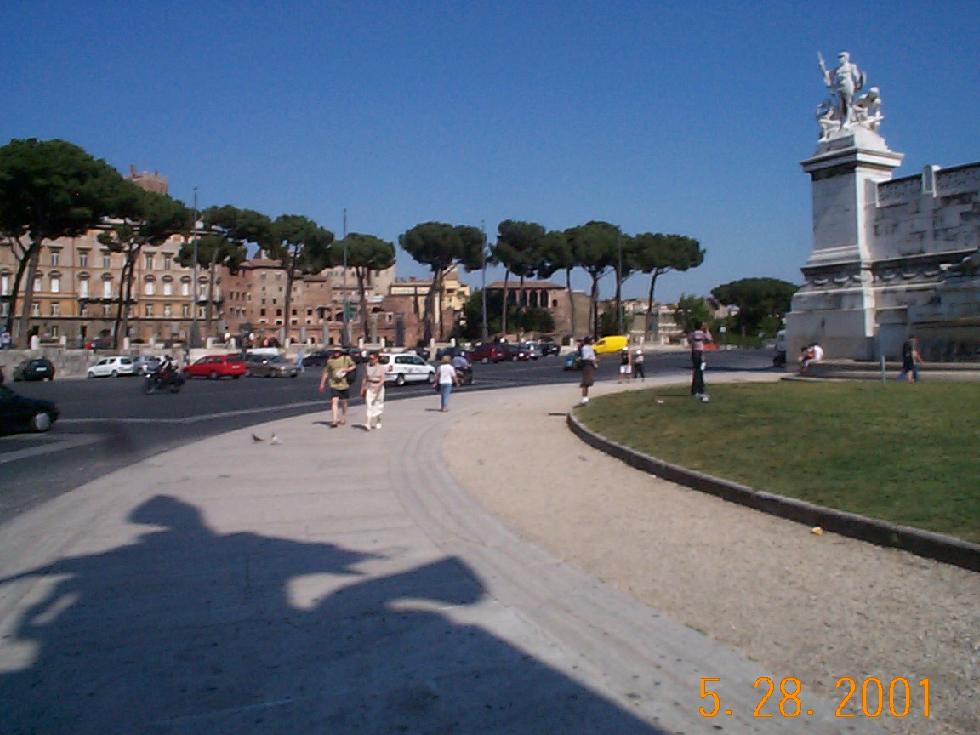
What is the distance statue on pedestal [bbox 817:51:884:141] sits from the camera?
26.4 meters

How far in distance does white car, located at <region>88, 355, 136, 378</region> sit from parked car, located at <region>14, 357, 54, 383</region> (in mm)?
4315

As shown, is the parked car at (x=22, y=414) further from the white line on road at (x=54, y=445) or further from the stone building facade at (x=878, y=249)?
the stone building facade at (x=878, y=249)

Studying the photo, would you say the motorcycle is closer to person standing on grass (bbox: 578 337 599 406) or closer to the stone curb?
person standing on grass (bbox: 578 337 599 406)

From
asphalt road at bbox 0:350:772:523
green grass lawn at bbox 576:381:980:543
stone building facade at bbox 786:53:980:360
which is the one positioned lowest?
asphalt road at bbox 0:350:772:523

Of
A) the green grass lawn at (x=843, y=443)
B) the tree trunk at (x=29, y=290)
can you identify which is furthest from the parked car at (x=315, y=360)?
the green grass lawn at (x=843, y=443)

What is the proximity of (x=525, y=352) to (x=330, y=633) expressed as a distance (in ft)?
218

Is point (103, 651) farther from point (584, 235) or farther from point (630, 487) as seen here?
point (584, 235)

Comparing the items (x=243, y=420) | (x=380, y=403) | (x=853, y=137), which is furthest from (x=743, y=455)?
(x=853, y=137)

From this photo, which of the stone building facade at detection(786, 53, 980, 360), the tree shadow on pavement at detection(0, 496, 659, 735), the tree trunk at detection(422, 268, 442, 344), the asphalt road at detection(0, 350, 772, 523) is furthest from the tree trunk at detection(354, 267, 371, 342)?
the tree shadow on pavement at detection(0, 496, 659, 735)

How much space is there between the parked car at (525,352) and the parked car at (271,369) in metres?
22.0

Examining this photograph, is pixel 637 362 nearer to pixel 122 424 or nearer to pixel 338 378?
pixel 338 378

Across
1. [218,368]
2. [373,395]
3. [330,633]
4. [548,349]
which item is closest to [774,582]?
[330,633]

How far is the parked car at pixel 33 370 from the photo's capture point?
49500 millimetres

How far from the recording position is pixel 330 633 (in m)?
5.73
